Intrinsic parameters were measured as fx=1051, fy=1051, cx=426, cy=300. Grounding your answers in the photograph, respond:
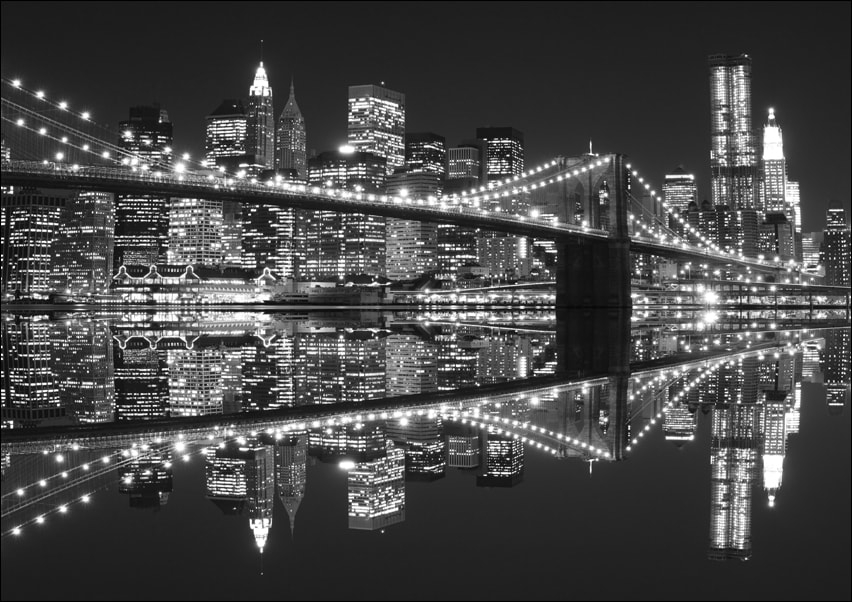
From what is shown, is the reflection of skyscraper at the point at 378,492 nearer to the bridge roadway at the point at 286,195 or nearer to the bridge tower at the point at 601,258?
the bridge roadway at the point at 286,195

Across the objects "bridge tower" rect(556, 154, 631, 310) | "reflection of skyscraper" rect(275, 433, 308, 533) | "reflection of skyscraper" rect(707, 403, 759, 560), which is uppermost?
"bridge tower" rect(556, 154, 631, 310)

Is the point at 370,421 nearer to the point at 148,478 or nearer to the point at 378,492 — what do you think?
the point at 148,478

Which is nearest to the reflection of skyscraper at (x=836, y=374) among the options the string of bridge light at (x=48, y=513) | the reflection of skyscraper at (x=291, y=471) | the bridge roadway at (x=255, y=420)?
the bridge roadway at (x=255, y=420)

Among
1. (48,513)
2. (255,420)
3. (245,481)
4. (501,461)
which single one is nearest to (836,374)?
(255,420)

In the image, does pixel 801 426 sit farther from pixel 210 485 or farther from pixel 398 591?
pixel 398 591

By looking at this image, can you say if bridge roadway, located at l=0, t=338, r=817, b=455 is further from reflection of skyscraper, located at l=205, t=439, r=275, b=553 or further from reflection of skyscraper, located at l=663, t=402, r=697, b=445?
reflection of skyscraper, located at l=663, t=402, r=697, b=445

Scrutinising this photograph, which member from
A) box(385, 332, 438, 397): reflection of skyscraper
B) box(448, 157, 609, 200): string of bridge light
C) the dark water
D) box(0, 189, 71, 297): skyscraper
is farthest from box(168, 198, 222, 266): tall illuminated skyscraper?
the dark water
